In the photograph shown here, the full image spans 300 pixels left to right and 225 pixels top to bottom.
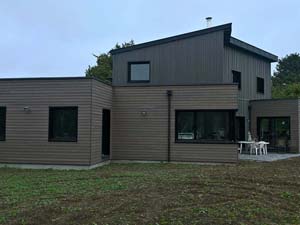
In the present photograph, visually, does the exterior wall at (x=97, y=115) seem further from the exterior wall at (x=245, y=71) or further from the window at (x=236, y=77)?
the window at (x=236, y=77)

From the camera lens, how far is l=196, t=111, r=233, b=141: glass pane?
14.5m

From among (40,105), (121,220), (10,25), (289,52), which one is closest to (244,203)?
(121,220)

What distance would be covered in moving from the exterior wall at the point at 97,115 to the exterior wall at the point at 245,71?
722 centimetres

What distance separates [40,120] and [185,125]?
17.2 feet

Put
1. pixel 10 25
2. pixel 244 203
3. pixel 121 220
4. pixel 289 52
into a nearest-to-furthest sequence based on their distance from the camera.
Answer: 1. pixel 121 220
2. pixel 244 203
3. pixel 10 25
4. pixel 289 52

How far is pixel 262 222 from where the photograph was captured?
5.78 m

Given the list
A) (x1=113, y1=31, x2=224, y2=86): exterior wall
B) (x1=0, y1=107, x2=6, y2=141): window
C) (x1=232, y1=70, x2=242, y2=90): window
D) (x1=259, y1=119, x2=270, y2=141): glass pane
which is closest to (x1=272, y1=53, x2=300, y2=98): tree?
(x1=259, y1=119, x2=270, y2=141): glass pane

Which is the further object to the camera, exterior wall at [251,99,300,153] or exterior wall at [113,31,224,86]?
exterior wall at [251,99,300,153]

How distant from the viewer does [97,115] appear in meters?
13.9

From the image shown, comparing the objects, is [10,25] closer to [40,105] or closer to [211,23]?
[40,105]

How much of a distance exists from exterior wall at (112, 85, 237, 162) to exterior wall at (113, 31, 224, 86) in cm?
352

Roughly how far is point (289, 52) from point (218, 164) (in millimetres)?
55471

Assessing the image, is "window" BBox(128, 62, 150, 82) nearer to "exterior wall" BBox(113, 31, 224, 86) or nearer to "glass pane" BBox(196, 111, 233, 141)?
"exterior wall" BBox(113, 31, 224, 86)

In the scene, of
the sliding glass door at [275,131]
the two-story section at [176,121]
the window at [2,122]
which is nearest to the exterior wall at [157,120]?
the two-story section at [176,121]
